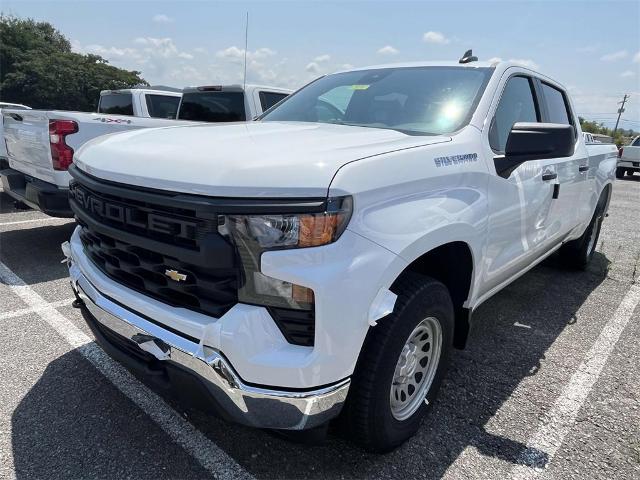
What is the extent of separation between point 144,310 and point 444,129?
1757mm

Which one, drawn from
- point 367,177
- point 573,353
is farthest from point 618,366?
point 367,177

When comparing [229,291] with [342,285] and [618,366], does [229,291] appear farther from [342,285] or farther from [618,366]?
Answer: [618,366]

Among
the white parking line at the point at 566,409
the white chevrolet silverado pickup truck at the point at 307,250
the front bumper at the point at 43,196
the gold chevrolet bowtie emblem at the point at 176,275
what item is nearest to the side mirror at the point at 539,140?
the white chevrolet silverado pickup truck at the point at 307,250

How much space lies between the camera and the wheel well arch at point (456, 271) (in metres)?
2.39

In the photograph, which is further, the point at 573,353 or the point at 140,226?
the point at 573,353

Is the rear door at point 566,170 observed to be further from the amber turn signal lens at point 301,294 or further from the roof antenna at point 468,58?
the amber turn signal lens at point 301,294

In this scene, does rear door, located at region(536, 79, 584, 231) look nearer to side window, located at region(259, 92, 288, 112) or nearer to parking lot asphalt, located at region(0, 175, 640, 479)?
parking lot asphalt, located at region(0, 175, 640, 479)

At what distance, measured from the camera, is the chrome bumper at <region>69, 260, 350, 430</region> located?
1.67 m

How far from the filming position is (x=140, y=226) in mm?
1916

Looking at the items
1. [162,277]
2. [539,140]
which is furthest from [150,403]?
[539,140]

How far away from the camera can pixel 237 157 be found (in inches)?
69.6

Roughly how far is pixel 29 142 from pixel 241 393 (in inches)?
174

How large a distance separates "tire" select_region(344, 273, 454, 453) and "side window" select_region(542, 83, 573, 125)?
2.29 metres

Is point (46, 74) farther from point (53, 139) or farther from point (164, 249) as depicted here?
point (164, 249)
